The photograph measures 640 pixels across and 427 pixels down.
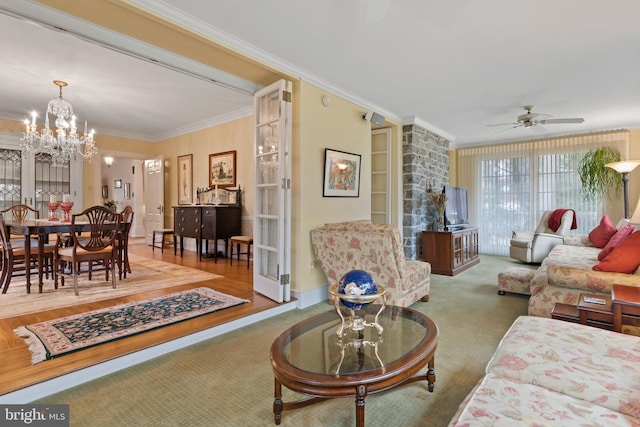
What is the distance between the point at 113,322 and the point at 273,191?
74.5 inches

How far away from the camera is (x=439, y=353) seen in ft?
7.88

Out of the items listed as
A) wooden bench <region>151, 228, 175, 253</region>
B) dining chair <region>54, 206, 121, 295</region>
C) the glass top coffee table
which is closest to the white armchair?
the glass top coffee table

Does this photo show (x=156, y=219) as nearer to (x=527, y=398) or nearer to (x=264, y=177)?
(x=264, y=177)

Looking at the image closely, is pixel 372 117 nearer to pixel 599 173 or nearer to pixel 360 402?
pixel 360 402

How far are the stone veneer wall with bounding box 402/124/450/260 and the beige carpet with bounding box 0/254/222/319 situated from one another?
10.5 feet

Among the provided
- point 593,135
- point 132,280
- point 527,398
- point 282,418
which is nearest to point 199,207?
point 132,280

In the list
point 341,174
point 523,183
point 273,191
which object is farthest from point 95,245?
point 523,183

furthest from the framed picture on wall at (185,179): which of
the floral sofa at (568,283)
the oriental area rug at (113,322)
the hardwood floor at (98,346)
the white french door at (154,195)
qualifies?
the floral sofa at (568,283)

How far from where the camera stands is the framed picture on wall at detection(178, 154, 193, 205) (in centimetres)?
668

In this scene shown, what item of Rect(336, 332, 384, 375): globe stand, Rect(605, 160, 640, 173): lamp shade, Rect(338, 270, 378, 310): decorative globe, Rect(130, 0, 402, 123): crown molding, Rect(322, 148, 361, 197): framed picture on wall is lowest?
Rect(336, 332, 384, 375): globe stand

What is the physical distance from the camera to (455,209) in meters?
5.78

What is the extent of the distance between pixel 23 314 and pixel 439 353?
366 cm

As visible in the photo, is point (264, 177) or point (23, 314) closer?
point (23, 314)

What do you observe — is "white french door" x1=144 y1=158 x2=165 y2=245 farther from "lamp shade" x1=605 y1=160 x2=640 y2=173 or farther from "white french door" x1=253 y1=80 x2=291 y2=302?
"lamp shade" x1=605 y1=160 x2=640 y2=173
